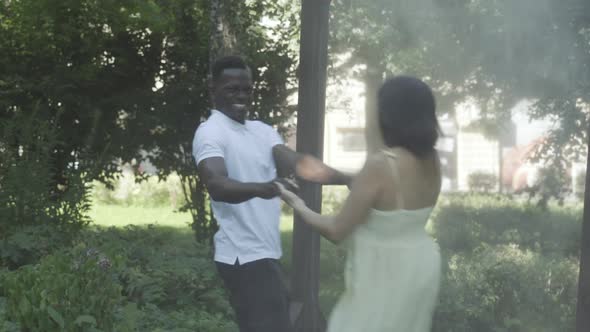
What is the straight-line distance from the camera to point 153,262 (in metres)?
7.70

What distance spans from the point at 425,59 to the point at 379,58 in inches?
40.3

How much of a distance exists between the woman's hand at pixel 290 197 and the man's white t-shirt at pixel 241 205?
477mm

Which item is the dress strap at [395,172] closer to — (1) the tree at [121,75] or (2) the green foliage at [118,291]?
(2) the green foliage at [118,291]

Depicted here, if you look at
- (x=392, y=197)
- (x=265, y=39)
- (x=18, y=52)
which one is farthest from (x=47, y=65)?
(x=392, y=197)

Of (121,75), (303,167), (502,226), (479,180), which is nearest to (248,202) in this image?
(303,167)

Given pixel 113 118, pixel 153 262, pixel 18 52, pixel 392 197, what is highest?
pixel 18 52

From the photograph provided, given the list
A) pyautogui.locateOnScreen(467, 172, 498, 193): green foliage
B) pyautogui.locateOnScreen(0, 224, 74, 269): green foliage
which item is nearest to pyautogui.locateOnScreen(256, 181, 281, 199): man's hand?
pyautogui.locateOnScreen(0, 224, 74, 269): green foliage

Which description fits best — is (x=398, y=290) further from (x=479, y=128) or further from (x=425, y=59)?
(x=479, y=128)

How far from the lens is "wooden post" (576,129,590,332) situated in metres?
5.93

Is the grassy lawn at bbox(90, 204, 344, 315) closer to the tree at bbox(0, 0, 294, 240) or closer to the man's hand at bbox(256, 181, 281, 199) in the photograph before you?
the tree at bbox(0, 0, 294, 240)

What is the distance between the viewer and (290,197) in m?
3.31

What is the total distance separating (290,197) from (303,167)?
75cm

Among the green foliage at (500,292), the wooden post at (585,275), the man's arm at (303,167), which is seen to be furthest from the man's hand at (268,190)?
the green foliage at (500,292)

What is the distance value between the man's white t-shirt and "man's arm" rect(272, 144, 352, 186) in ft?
0.26
